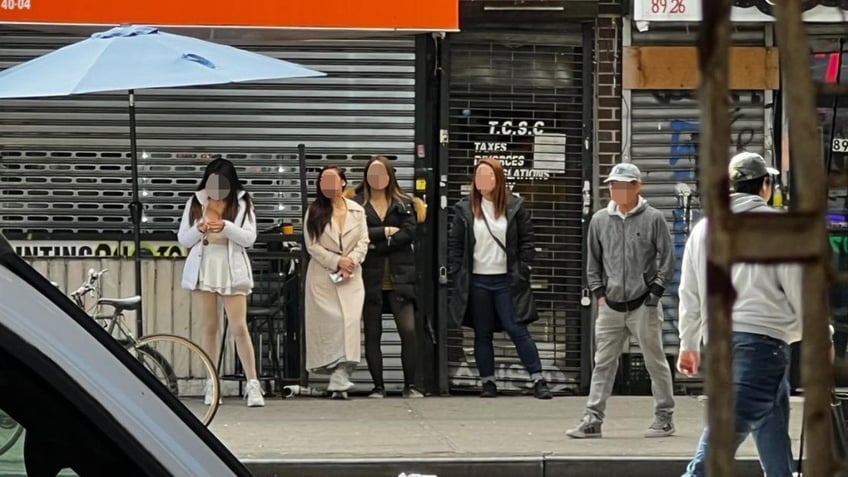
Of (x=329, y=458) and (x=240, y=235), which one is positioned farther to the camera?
(x=240, y=235)

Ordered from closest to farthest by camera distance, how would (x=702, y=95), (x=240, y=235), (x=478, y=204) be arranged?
(x=702, y=95)
(x=240, y=235)
(x=478, y=204)

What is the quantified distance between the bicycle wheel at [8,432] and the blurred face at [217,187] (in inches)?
293

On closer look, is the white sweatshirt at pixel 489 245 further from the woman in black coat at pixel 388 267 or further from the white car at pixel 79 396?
the white car at pixel 79 396

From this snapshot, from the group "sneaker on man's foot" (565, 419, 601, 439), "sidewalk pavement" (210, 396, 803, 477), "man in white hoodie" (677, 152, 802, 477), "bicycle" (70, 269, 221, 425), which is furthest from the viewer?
"bicycle" (70, 269, 221, 425)

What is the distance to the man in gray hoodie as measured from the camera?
337 inches

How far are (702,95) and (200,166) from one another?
31.4ft

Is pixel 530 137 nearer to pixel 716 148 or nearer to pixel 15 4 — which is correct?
pixel 15 4

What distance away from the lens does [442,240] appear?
1080 cm

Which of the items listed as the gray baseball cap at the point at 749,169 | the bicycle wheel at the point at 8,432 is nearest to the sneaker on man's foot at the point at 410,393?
the gray baseball cap at the point at 749,169

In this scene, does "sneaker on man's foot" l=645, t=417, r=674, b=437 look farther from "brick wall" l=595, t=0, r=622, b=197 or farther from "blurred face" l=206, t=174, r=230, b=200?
"blurred face" l=206, t=174, r=230, b=200

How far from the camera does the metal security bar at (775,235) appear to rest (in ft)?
4.59

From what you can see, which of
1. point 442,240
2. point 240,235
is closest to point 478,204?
point 442,240

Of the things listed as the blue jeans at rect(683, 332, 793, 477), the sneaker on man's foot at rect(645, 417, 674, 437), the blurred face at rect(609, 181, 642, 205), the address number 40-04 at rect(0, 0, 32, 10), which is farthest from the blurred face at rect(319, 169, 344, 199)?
the blue jeans at rect(683, 332, 793, 477)

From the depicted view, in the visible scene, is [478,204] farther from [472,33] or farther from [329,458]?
[329,458]
